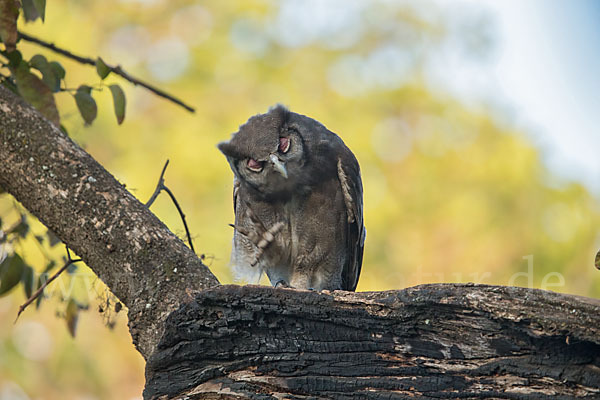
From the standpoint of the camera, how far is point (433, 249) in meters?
11.9

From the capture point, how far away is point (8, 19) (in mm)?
3055

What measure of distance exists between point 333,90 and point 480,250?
4.27 m

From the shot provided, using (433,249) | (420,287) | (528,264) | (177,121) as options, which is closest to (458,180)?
A: (433,249)

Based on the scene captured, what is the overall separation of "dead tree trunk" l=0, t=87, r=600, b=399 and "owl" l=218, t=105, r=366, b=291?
5.42ft

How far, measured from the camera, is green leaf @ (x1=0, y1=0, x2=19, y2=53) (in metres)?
3.04

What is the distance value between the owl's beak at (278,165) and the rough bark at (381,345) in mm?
1862

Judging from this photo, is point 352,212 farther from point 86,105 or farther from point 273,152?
point 86,105

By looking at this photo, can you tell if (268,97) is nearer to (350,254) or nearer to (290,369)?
(350,254)

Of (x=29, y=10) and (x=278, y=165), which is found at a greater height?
(x=29, y=10)

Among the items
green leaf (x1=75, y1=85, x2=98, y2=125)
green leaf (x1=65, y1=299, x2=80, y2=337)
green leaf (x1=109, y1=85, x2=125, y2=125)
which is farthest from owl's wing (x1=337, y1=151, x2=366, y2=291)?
green leaf (x1=65, y1=299, x2=80, y2=337)

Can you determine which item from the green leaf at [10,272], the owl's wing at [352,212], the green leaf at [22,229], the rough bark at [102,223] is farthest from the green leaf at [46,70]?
the owl's wing at [352,212]

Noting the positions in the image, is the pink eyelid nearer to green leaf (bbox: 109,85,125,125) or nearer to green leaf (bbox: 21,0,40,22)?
green leaf (bbox: 109,85,125,125)

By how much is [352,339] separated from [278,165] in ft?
6.69

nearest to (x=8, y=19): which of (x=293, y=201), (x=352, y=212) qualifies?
(x=293, y=201)
